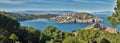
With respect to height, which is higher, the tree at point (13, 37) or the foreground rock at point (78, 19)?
the tree at point (13, 37)

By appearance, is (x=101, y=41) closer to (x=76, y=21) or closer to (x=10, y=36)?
(x=10, y=36)

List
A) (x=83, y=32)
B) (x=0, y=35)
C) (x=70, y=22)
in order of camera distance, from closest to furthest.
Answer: (x=0, y=35)
(x=83, y=32)
(x=70, y=22)

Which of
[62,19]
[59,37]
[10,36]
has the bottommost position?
[62,19]

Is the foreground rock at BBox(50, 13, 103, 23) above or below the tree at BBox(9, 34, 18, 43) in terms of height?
below

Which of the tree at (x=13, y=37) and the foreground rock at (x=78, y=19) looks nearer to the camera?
Result: the tree at (x=13, y=37)

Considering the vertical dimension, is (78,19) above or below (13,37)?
below

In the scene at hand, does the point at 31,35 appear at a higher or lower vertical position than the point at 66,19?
higher

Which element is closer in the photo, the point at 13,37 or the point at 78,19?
the point at 13,37

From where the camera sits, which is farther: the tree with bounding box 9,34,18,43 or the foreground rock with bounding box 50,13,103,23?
the foreground rock with bounding box 50,13,103,23

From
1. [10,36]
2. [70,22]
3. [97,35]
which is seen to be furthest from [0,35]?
[70,22]

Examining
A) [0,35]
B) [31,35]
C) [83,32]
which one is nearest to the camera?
[0,35]

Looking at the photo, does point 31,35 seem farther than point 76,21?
No
